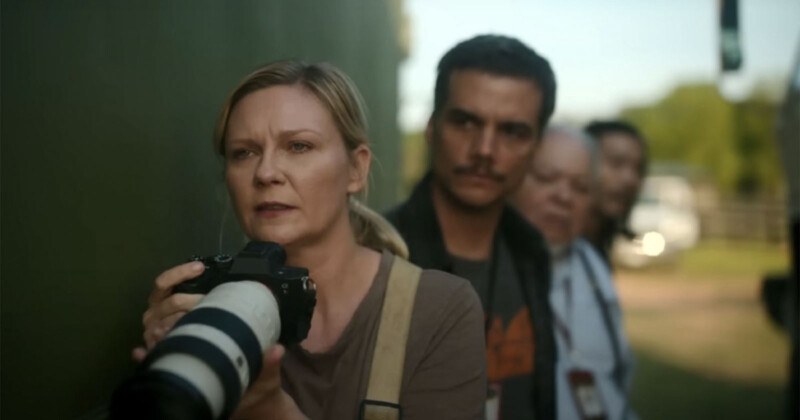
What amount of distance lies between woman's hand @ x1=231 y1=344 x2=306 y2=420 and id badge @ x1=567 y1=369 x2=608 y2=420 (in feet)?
3.96

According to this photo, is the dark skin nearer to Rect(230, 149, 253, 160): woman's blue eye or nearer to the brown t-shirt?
the brown t-shirt

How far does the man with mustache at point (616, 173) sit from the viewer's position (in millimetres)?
3773

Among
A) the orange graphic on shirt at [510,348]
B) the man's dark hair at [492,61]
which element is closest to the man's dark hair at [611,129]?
the man's dark hair at [492,61]

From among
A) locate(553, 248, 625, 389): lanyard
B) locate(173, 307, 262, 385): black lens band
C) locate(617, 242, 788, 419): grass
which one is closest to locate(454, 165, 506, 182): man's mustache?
locate(173, 307, 262, 385): black lens band

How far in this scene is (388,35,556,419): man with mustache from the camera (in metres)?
1.75

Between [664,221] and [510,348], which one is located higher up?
[510,348]

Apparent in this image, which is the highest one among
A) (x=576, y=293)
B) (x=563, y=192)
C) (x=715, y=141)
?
(x=563, y=192)

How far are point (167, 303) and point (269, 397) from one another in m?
0.19

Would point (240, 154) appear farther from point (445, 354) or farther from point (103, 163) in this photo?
point (445, 354)

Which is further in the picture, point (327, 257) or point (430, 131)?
point (430, 131)

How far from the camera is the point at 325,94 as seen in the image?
1.42 meters

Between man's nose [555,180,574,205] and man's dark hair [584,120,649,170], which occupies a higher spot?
man's dark hair [584,120,649,170]

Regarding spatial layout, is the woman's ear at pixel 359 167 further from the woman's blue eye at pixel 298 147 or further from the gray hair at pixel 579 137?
the gray hair at pixel 579 137

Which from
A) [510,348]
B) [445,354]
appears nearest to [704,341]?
[510,348]
